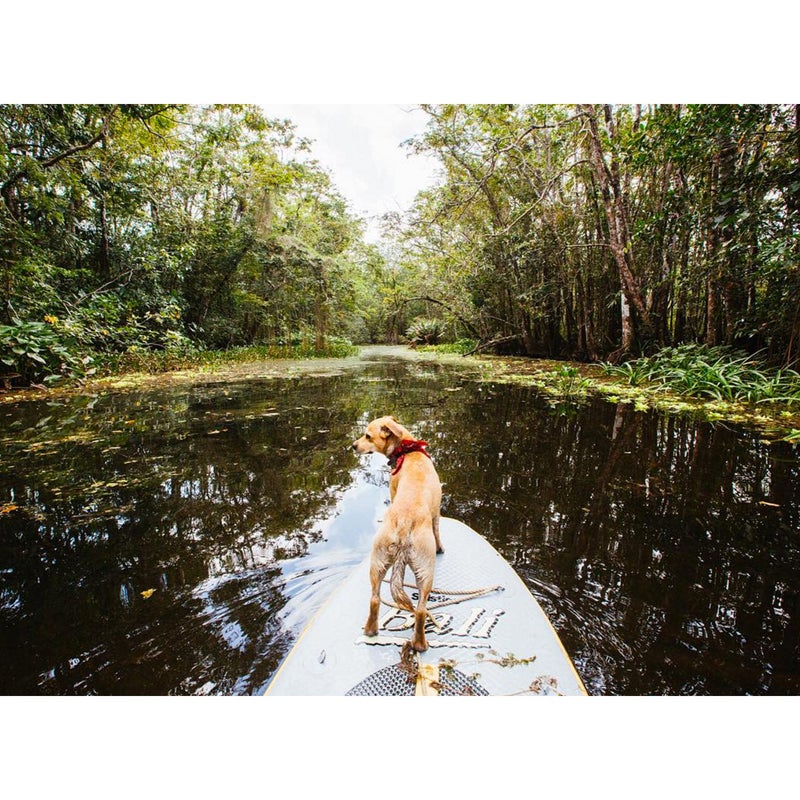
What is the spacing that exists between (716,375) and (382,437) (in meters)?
6.58

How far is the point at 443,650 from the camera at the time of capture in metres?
1.42

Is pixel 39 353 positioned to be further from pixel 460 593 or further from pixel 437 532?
pixel 460 593

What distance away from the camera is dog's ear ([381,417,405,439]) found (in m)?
2.01

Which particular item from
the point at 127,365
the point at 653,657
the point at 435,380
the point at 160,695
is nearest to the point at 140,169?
the point at 127,365

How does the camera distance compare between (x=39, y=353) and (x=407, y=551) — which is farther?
(x=39, y=353)

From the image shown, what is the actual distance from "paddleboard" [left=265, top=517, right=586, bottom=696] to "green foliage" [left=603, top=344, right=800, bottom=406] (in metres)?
5.94

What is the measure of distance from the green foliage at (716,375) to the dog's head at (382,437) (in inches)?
236

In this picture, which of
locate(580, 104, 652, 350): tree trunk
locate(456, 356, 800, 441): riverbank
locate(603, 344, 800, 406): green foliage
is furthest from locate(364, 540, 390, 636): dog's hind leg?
locate(580, 104, 652, 350): tree trunk

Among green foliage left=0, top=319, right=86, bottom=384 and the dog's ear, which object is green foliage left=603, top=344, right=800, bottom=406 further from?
green foliage left=0, top=319, right=86, bottom=384

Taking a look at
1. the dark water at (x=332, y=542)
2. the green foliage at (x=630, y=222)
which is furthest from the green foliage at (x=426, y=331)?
the dark water at (x=332, y=542)

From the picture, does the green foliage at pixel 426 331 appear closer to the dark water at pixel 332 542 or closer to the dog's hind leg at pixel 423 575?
the dark water at pixel 332 542

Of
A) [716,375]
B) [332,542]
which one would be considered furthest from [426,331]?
[332,542]

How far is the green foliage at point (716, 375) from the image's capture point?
17.7ft

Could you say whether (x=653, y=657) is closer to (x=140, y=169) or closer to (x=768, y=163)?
(x=768, y=163)
